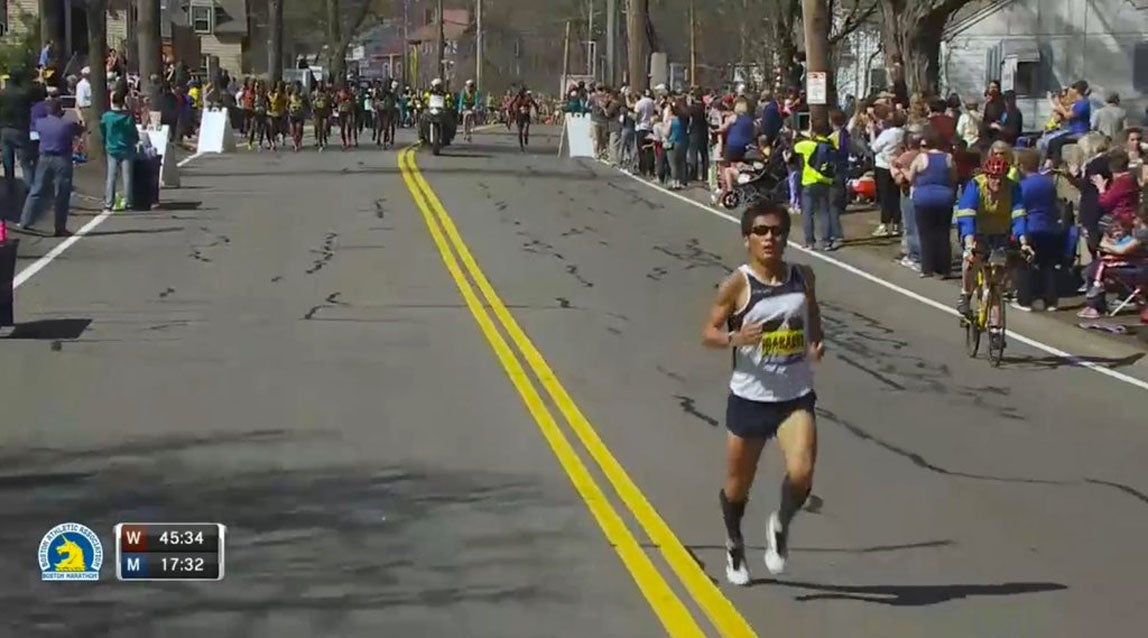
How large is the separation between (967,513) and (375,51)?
166 m

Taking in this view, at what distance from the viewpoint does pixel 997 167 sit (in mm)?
17016

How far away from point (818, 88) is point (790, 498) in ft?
75.3

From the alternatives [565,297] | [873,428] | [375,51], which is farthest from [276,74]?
[375,51]

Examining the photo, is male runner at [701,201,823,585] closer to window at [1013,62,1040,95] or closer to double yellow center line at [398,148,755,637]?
double yellow center line at [398,148,755,637]

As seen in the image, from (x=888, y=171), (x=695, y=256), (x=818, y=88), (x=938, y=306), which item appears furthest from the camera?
(x=818, y=88)

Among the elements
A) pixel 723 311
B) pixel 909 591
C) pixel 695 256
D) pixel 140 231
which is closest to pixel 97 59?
pixel 140 231

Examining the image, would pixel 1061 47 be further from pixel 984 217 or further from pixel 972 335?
pixel 972 335

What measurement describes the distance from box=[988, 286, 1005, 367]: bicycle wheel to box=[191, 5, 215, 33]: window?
3189 inches

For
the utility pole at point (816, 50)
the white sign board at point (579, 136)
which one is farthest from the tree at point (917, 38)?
the white sign board at point (579, 136)

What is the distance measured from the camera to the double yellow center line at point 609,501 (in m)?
8.30

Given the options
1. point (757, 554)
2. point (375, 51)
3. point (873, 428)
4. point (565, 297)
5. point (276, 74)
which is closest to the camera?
point (757, 554)

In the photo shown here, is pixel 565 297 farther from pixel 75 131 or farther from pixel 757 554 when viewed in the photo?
pixel 757 554

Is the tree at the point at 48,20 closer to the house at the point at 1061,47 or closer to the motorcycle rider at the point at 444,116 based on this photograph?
the motorcycle rider at the point at 444,116

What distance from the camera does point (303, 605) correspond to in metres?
8.33
